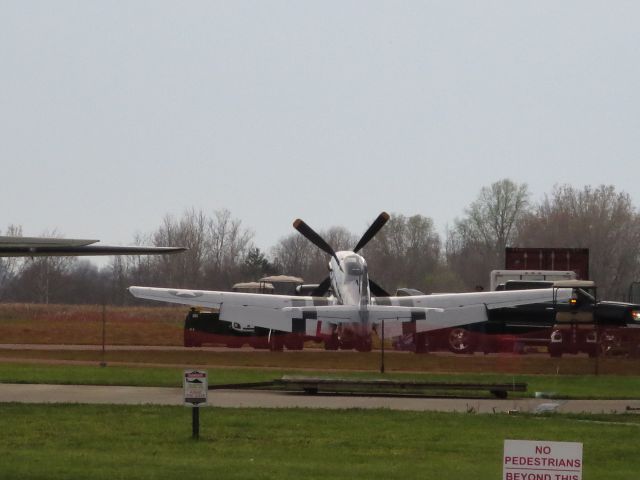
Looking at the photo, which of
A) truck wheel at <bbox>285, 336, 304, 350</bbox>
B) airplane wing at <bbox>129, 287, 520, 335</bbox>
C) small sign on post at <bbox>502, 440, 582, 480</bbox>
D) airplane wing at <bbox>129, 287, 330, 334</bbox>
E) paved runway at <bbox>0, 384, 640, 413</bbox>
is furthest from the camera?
truck wheel at <bbox>285, 336, 304, 350</bbox>

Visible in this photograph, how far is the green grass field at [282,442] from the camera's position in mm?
14273

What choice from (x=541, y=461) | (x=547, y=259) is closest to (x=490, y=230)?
(x=547, y=259)

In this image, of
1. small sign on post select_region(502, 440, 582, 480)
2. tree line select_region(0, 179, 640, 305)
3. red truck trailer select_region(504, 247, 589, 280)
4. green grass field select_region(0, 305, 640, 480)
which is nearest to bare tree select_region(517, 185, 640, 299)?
tree line select_region(0, 179, 640, 305)

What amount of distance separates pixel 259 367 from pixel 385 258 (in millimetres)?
58484

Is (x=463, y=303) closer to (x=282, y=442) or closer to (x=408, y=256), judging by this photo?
(x=282, y=442)

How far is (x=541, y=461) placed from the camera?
942 centimetres

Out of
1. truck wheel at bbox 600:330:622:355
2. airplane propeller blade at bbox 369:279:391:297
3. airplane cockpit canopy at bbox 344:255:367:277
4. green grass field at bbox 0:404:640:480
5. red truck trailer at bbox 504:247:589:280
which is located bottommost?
green grass field at bbox 0:404:640:480

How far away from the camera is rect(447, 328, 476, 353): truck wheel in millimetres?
41625

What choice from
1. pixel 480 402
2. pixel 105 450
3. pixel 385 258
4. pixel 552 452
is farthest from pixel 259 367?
pixel 385 258

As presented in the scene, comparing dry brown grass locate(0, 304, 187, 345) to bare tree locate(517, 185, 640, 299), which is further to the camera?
bare tree locate(517, 185, 640, 299)

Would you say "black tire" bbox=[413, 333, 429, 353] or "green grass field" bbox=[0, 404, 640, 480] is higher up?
"black tire" bbox=[413, 333, 429, 353]

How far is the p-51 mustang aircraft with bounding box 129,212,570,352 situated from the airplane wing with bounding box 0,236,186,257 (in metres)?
10.3

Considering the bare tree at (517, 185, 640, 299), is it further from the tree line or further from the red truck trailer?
the red truck trailer

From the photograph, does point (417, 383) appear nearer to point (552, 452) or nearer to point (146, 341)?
point (552, 452)
